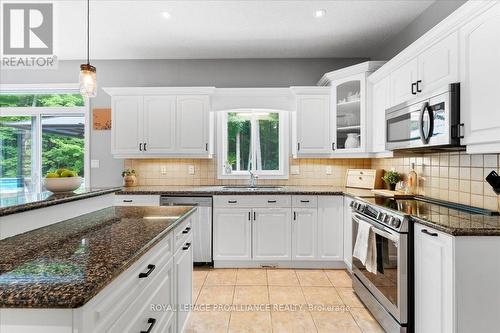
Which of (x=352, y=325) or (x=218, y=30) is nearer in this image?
(x=352, y=325)

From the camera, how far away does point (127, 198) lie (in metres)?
3.54

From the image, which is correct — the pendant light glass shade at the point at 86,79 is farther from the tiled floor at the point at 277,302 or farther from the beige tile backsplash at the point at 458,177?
the beige tile backsplash at the point at 458,177

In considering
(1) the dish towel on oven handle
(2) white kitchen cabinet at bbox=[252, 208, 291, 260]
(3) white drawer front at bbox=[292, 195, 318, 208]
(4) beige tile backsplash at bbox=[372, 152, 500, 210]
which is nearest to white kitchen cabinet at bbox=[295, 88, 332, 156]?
(3) white drawer front at bbox=[292, 195, 318, 208]

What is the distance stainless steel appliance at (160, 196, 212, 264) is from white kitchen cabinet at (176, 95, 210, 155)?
0.68m

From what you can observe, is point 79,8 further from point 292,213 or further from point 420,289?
point 420,289

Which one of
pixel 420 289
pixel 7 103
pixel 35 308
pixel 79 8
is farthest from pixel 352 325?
pixel 7 103

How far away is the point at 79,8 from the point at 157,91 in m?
1.20

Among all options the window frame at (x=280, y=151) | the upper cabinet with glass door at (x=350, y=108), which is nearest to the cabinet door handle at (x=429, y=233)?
the upper cabinet with glass door at (x=350, y=108)

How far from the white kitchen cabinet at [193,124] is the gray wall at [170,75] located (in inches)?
19.5

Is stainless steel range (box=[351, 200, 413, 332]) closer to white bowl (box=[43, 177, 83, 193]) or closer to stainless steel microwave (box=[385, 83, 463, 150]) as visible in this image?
stainless steel microwave (box=[385, 83, 463, 150])

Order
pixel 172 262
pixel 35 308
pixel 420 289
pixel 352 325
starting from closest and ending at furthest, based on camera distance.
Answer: pixel 35 308 < pixel 172 262 < pixel 420 289 < pixel 352 325

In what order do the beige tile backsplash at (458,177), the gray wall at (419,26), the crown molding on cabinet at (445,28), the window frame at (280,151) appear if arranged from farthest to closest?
the window frame at (280,151) → the gray wall at (419,26) → the beige tile backsplash at (458,177) → the crown molding on cabinet at (445,28)

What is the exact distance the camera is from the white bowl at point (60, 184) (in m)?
1.95

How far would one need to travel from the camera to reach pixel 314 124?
3818 millimetres
